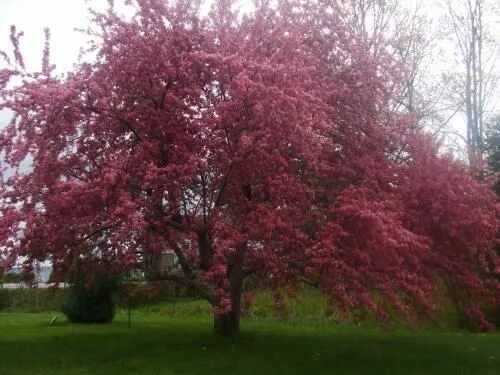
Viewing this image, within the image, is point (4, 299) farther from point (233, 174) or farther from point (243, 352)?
point (233, 174)

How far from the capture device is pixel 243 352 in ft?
34.3

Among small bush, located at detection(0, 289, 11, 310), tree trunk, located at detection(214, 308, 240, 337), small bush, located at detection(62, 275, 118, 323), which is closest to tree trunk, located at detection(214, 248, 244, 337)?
tree trunk, located at detection(214, 308, 240, 337)

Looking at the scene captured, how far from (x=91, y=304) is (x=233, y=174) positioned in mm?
9220

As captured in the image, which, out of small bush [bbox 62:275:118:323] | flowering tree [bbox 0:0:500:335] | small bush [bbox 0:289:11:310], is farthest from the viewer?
small bush [bbox 0:289:11:310]

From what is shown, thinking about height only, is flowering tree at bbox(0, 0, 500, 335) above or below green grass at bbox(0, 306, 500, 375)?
above

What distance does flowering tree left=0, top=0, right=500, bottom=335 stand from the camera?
28.2ft

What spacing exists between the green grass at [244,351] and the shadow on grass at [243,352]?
0.02m

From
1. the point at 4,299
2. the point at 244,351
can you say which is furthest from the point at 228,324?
the point at 4,299

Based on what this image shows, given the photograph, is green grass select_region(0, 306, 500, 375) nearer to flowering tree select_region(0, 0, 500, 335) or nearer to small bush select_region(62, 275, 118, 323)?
flowering tree select_region(0, 0, 500, 335)

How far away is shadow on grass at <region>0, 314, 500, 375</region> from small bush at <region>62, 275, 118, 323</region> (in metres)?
1.87

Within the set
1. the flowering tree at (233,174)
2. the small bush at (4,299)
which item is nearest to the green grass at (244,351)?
the flowering tree at (233,174)

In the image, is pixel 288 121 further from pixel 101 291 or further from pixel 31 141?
pixel 101 291

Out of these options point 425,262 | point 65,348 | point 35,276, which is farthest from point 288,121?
point 65,348

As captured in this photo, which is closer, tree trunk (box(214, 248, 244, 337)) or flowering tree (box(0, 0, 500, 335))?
flowering tree (box(0, 0, 500, 335))
